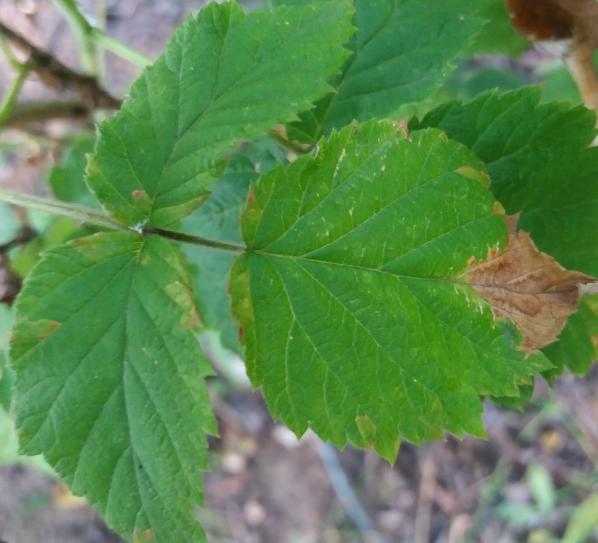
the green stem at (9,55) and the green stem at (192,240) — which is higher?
the green stem at (9,55)

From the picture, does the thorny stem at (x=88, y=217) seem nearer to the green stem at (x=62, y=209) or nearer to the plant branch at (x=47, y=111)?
the green stem at (x=62, y=209)

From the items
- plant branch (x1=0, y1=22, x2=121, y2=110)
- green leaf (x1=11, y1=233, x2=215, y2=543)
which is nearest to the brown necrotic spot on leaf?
green leaf (x1=11, y1=233, x2=215, y2=543)

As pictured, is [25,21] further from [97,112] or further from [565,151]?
[565,151]

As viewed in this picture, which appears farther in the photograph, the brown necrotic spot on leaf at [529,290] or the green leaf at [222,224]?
the green leaf at [222,224]

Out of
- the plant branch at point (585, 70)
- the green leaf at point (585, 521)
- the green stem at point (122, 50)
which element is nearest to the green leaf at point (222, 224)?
the green stem at point (122, 50)

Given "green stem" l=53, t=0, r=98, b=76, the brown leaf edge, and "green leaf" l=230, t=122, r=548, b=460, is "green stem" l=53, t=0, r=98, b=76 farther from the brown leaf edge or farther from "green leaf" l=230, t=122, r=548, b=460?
the brown leaf edge

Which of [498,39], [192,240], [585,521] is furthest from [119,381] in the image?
[585,521]
